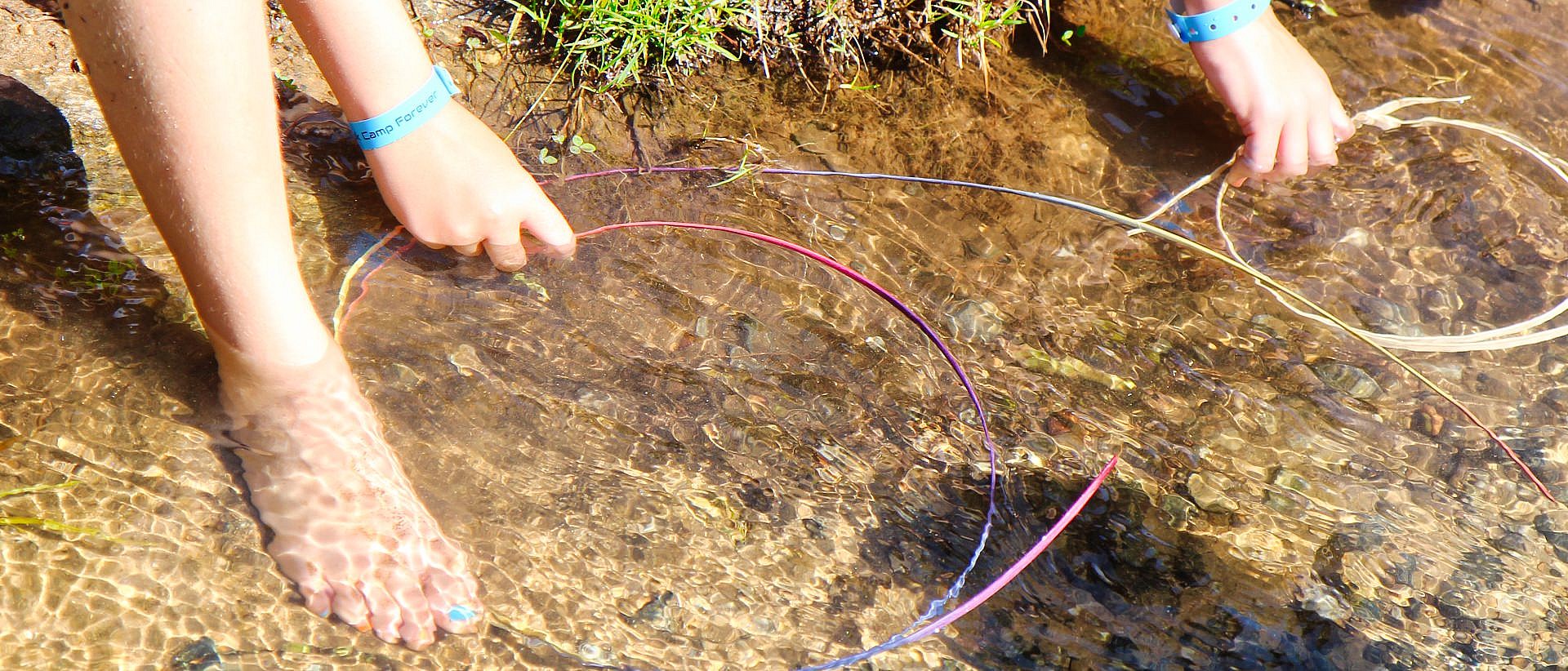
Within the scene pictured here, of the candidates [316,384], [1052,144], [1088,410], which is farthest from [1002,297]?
[316,384]

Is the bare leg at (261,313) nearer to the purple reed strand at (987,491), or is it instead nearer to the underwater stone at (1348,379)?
the purple reed strand at (987,491)

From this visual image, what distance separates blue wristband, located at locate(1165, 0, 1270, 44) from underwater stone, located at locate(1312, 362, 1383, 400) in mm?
868

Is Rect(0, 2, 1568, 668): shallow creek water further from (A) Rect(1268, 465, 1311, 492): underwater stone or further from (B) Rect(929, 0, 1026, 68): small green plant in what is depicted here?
(B) Rect(929, 0, 1026, 68): small green plant

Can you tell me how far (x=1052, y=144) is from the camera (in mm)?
2766

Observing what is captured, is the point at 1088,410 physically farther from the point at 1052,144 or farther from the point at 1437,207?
the point at 1437,207

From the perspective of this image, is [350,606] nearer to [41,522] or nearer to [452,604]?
[452,604]

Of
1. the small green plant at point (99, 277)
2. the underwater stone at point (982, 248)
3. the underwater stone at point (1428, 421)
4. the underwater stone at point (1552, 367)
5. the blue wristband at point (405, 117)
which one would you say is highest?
the blue wristband at point (405, 117)

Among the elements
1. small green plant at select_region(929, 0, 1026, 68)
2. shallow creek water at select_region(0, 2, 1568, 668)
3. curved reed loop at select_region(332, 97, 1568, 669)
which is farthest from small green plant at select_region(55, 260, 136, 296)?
small green plant at select_region(929, 0, 1026, 68)

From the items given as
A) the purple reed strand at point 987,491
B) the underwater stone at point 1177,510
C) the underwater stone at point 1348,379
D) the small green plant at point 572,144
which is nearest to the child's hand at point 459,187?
the purple reed strand at point 987,491

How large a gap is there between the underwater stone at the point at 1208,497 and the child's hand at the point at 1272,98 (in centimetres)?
→ 96

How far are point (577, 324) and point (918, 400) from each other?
0.74 meters

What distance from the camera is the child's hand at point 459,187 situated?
7.22 ft

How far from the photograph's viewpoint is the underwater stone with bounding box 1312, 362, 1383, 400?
2.32 m

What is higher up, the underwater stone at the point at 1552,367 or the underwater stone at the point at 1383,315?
the underwater stone at the point at 1383,315
